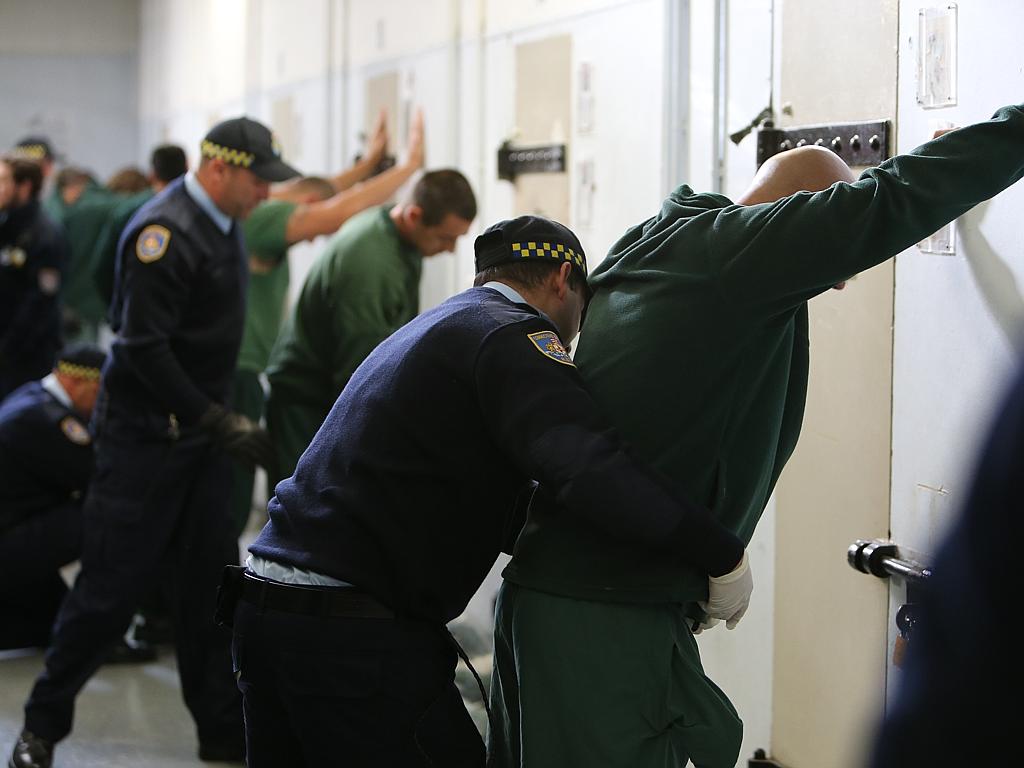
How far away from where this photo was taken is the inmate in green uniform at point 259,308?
4641 millimetres

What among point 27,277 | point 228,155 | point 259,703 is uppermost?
point 228,155

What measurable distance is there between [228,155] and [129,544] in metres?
0.99

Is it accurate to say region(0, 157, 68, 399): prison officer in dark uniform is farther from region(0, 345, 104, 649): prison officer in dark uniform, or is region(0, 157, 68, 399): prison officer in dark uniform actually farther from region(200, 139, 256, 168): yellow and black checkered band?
region(200, 139, 256, 168): yellow and black checkered band

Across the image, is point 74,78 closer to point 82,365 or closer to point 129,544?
point 82,365

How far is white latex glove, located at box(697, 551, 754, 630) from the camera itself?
5.93 ft

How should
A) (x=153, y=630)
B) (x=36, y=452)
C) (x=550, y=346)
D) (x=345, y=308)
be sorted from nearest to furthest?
(x=550, y=346) → (x=345, y=308) → (x=36, y=452) → (x=153, y=630)

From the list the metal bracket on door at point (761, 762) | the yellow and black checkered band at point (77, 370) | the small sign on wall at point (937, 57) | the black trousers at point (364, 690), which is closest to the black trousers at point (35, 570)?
the yellow and black checkered band at point (77, 370)

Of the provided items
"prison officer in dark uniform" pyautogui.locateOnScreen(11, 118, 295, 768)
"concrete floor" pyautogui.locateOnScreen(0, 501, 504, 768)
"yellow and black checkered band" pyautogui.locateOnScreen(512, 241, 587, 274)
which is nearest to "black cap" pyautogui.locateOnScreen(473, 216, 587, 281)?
"yellow and black checkered band" pyautogui.locateOnScreen(512, 241, 587, 274)

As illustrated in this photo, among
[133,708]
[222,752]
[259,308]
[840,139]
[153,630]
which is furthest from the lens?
[259,308]

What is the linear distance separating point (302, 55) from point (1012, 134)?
4.62 meters

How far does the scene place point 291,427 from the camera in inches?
150

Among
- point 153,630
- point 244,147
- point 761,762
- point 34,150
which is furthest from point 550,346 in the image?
point 34,150

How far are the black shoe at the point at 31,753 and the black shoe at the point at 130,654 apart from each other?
102cm

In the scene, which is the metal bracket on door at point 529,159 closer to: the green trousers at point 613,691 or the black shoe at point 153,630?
the black shoe at point 153,630
